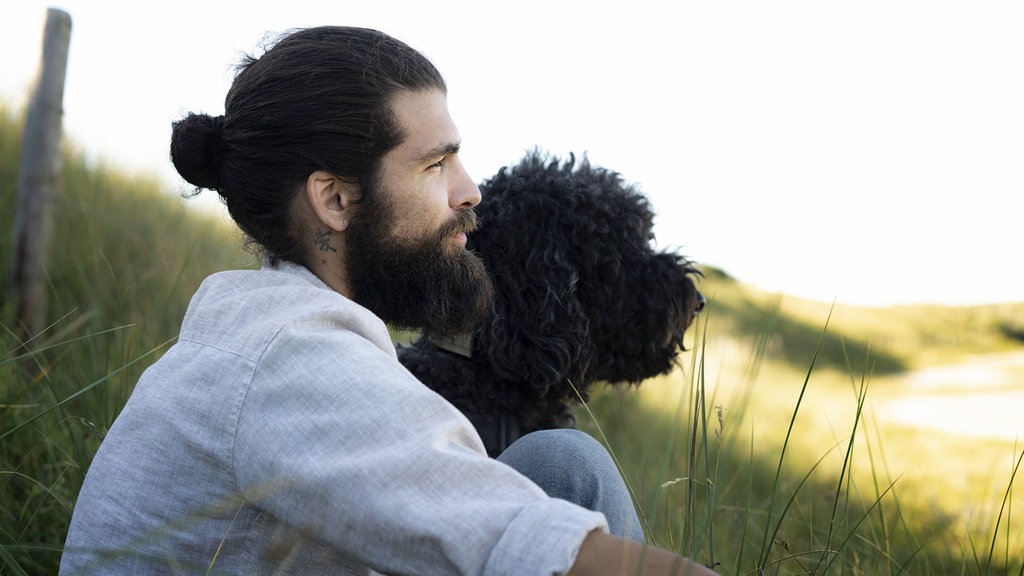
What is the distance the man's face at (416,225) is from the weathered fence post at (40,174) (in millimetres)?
2809

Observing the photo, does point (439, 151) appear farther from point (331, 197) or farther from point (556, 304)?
point (556, 304)

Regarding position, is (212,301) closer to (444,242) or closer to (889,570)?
(444,242)

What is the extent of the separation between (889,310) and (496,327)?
6694 millimetres

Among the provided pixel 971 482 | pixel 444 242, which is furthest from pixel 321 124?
pixel 971 482

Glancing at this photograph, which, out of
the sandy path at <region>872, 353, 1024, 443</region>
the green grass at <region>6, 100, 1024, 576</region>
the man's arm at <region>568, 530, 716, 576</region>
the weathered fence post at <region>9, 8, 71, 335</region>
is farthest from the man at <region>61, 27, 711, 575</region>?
the sandy path at <region>872, 353, 1024, 443</region>

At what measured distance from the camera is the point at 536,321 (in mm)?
2578

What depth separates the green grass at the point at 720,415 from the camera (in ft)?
6.32

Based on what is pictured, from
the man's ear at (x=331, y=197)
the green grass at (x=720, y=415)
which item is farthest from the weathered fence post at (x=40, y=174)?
the man's ear at (x=331, y=197)

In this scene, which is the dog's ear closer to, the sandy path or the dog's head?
the dog's head

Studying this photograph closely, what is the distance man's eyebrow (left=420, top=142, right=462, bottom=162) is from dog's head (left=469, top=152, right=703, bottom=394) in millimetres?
634

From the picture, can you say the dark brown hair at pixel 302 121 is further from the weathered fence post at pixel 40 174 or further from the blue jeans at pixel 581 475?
the weathered fence post at pixel 40 174

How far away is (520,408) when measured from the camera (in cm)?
268

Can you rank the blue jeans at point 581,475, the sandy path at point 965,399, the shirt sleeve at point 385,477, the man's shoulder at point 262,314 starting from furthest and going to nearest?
1. the sandy path at point 965,399
2. the blue jeans at point 581,475
3. the man's shoulder at point 262,314
4. the shirt sleeve at point 385,477

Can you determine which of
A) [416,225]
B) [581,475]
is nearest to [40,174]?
[416,225]
